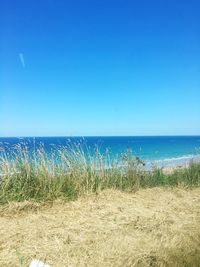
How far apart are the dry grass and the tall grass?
437 millimetres

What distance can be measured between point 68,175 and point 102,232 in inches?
103

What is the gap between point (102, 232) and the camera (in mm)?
5227

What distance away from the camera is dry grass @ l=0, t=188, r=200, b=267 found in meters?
4.44

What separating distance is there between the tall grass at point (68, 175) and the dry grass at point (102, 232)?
0.44 metres

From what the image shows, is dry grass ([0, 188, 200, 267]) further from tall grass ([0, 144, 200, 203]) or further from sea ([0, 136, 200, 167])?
sea ([0, 136, 200, 167])

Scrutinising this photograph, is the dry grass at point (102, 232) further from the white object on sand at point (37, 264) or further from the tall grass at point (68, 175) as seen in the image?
the tall grass at point (68, 175)

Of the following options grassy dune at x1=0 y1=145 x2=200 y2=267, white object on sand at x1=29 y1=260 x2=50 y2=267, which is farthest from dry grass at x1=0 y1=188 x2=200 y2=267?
white object on sand at x1=29 y1=260 x2=50 y2=267

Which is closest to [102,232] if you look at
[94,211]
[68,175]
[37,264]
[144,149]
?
[94,211]

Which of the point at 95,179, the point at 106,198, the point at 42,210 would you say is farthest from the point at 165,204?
the point at 42,210

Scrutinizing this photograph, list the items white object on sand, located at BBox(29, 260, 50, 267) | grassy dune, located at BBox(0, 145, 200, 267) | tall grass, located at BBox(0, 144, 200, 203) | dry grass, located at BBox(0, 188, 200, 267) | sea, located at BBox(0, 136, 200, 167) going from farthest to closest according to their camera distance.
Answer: sea, located at BBox(0, 136, 200, 167) < tall grass, located at BBox(0, 144, 200, 203) < grassy dune, located at BBox(0, 145, 200, 267) < dry grass, located at BBox(0, 188, 200, 267) < white object on sand, located at BBox(29, 260, 50, 267)

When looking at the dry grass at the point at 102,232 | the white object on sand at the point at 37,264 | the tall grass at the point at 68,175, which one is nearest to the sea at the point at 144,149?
the tall grass at the point at 68,175

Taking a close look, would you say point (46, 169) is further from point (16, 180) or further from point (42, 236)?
point (42, 236)

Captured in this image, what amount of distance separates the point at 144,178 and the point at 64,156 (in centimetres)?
210

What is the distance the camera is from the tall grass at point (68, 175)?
709 cm
